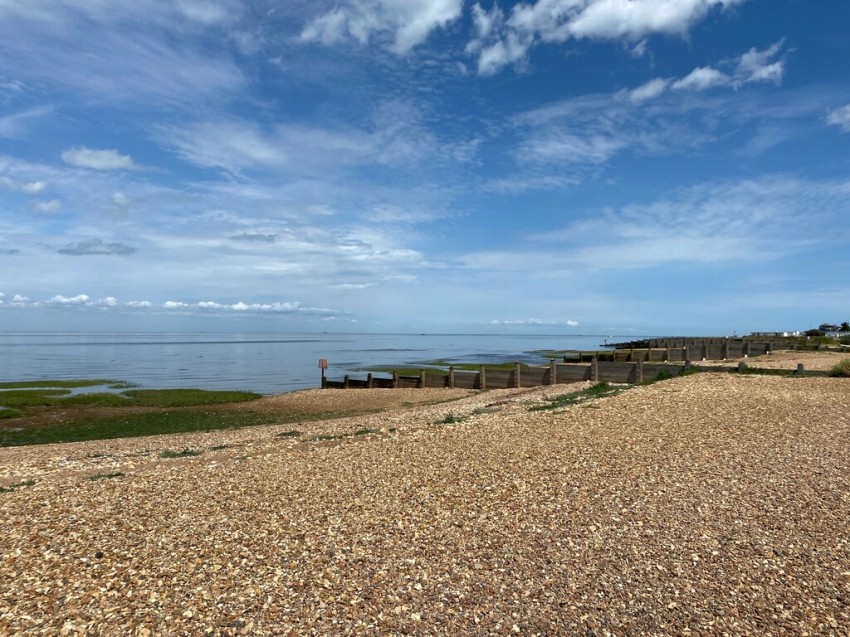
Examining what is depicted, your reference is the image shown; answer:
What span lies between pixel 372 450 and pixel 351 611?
7.16 m

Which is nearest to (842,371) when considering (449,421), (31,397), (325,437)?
(449,421)

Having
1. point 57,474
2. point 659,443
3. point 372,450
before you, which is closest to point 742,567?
point 659,443

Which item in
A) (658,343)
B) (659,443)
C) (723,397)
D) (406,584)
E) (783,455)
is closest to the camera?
(406,584)

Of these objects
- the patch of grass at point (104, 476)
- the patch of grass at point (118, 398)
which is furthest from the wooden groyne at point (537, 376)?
the patch of grass at point (104, 476)

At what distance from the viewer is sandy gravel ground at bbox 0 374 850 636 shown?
5.51 m

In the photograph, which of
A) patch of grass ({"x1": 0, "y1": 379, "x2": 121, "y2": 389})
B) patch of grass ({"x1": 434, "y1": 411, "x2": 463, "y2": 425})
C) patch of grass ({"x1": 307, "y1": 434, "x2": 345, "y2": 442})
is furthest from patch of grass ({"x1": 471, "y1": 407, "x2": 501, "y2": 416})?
patch of grass ({"x1": 0, "y1": 379, "x2": 121, "y2": 389})

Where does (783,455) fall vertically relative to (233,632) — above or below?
above

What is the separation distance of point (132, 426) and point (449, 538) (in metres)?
19.8

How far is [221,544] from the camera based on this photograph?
7242 millimetres

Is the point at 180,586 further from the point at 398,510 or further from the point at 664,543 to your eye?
the point at 664,543

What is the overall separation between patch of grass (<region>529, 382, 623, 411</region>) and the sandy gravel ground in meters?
5.04

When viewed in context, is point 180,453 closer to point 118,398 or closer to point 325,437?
point 325,437

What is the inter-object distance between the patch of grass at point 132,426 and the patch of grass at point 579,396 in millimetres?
11100

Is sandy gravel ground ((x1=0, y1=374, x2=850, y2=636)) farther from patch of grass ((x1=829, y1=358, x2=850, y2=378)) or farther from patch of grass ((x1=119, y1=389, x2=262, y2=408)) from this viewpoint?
patch of grass ((x1=119, y1=389, x2=262, y2=408))
